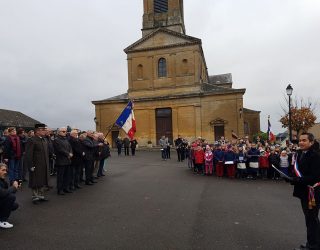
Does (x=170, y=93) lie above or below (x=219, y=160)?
above

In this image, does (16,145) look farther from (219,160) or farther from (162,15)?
(162,15)

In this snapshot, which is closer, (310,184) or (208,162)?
(310,184)

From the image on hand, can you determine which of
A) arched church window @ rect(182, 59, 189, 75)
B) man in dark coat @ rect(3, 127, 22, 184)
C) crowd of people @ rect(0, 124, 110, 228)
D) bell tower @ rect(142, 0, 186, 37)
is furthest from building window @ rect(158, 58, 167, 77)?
man in dark coat @ rect(3, 127, 22, 184)

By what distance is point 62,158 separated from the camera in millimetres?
9867

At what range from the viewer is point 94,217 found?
7.54 meters

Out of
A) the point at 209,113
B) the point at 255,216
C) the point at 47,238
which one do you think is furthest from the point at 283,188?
the point at 209,113

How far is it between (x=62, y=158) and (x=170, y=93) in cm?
3056

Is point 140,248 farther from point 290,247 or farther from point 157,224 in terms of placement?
point 290,247

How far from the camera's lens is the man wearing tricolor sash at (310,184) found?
528cm

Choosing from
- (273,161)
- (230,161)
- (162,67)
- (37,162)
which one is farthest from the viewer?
(162,67)

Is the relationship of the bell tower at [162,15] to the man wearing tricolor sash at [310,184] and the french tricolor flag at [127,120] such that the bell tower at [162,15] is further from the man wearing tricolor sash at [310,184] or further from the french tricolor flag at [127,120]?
the man wearing tricolor sash at [310,184]

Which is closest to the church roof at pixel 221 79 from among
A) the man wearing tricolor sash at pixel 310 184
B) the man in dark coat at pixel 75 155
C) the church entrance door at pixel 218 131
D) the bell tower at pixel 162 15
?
the bell tower at pixel 162 15

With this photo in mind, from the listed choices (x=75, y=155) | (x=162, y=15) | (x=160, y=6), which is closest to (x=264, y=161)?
(x=75, y=155)

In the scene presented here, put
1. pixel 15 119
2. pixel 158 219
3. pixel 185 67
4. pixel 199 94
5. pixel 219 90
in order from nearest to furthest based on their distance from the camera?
pixel 158 219 → pixel 219 90 → pixel 199 94 → pixel 185 67 → pixel 15 119
